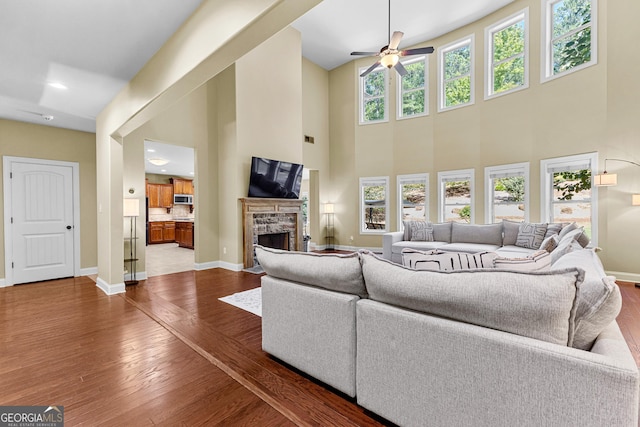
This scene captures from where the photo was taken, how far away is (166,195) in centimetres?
1084

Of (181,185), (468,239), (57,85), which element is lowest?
(468,239)

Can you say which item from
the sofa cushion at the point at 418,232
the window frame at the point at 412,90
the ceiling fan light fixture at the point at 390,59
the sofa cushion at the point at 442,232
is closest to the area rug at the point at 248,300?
the sofa cushion at the point at 418,232

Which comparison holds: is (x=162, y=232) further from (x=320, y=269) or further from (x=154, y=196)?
(x=320, y=269)

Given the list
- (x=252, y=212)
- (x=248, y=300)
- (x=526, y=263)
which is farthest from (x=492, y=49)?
(x=248, y=300)

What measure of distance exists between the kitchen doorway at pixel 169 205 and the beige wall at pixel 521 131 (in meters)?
4.60

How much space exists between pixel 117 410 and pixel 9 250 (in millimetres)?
4952

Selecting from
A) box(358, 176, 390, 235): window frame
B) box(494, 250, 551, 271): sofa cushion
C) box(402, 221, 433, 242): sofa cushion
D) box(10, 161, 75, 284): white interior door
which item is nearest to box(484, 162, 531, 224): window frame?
box(402, 221, 433, 242): sofa cushion

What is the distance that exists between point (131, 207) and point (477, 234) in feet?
20.4

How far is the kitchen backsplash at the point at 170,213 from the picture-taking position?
10.5m

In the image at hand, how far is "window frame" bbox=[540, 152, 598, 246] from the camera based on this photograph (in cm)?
480

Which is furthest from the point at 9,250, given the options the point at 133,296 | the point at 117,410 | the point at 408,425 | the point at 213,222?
the point at 408,425

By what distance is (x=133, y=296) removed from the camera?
3.97 metres

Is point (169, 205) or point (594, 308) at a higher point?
point (169, 205)

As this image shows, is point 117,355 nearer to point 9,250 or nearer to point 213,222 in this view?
point 213,222
